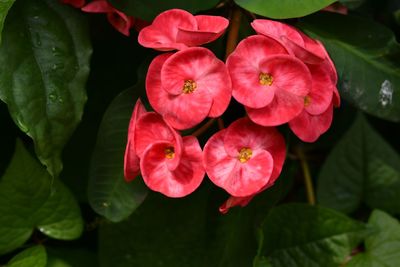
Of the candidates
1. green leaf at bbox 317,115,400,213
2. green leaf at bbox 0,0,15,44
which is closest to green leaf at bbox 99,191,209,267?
green leaf at bbox 317,115,400,213

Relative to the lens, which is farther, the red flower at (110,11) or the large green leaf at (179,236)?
the large green leaf at (179,236)


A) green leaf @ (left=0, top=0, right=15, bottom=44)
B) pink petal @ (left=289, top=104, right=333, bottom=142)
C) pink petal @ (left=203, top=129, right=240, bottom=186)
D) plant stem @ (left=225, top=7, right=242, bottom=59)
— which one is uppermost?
green leaf @ (left=0, top=0, right=15, bottom=44)

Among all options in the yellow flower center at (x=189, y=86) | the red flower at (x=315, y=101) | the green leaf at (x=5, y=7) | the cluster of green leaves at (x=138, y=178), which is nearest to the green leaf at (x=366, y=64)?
the cluster of green leaves at (x=138, y=178)

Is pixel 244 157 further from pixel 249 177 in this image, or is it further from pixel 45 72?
pixel 45 72

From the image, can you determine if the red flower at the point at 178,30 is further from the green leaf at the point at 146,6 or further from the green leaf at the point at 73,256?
the green leaf at the point at 73,256

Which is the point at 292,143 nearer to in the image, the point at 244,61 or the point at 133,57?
the point at 133,57

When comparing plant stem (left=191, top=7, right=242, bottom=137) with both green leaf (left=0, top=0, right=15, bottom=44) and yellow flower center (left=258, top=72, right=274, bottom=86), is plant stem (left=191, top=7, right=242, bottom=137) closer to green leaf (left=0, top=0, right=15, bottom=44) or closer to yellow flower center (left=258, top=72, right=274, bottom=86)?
yellow flower center (left=258, top=72, right=274, bottom=86)
